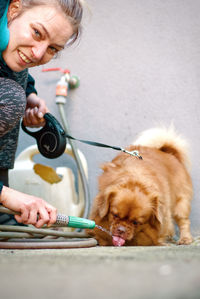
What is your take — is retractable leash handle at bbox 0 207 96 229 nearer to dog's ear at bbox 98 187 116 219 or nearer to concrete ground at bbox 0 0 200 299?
dog's ear at bbox 98 187 116 219

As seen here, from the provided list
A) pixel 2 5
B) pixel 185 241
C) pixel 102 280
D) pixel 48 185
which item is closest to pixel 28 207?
pixel 102 280

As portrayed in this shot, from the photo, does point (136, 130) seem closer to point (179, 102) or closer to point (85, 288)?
point (179, 102)

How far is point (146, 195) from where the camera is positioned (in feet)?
6.00

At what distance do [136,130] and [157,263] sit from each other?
187 cm

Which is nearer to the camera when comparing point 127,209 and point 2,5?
point 2,5

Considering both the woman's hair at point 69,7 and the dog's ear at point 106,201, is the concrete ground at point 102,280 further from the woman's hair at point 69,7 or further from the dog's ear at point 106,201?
the dog's ear at point 106,201

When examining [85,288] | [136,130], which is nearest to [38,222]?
[85,288]

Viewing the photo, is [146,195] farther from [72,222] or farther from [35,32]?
[35,32]

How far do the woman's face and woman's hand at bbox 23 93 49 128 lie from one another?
412 millimetres

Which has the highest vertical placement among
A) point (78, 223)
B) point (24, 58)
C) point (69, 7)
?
point (69, 7)

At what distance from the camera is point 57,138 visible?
1.67 metres

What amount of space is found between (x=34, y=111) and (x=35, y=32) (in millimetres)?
529

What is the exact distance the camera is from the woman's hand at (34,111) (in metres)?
1.73

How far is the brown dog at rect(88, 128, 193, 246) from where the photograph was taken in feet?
5.84
